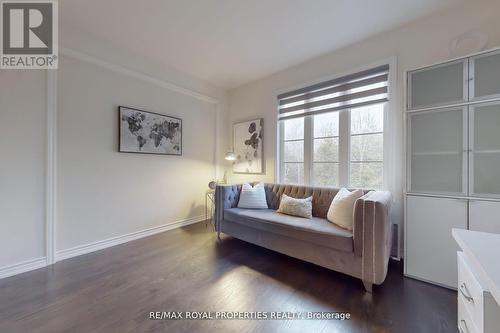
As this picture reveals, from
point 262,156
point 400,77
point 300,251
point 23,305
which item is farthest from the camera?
point 262,156

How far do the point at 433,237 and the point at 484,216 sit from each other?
394 mm

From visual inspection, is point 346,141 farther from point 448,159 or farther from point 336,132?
point 448,159

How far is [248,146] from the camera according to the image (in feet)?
13.1

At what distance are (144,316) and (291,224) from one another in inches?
59.3

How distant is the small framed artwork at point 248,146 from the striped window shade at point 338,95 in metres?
0.53

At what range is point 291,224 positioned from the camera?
2.26m

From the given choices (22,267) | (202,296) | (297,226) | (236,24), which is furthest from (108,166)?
(297,226)

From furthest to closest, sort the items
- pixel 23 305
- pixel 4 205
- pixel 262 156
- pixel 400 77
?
pixel 262 156, pixel 400 77, pixel 4 205, pixel 23 305

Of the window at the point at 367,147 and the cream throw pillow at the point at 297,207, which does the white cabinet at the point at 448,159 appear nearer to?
the window at the point at 367,147

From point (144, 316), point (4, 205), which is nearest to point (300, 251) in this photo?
point (144, 316)

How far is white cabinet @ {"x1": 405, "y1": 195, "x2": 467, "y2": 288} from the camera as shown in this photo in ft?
5.93

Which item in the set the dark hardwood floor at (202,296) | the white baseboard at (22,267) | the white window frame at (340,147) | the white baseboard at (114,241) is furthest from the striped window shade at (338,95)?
the white baseboard at (22,267)

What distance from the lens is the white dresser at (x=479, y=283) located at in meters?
0.76

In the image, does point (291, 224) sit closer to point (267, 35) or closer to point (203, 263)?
point (203, 263)
